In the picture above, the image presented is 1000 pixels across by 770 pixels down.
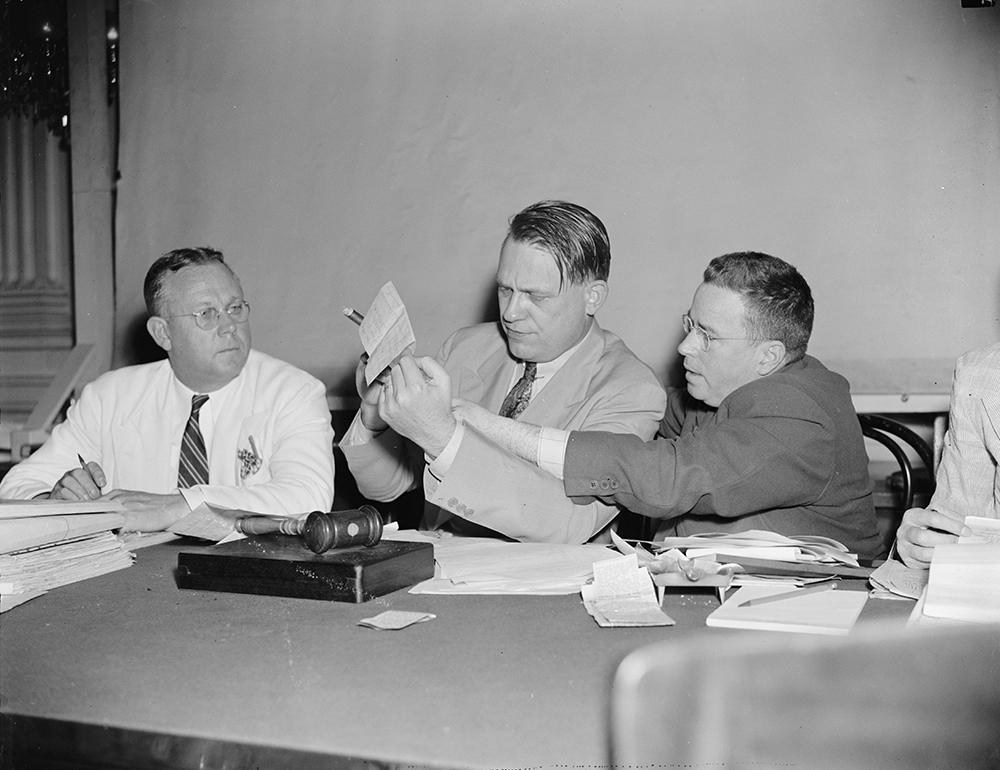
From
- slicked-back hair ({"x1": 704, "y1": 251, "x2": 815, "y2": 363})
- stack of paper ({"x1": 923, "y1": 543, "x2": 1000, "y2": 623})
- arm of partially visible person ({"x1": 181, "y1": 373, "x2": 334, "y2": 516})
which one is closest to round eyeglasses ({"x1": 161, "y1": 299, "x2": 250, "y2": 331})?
arm of partially visible person ({"x1": 181, "y1": 373, "x2": 334, "y2": 516})

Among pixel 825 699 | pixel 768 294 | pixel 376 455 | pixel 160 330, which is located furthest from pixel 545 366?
pixel 825 699

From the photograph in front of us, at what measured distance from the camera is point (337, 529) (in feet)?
5.33

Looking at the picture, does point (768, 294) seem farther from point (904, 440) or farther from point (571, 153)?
point (571, 153)

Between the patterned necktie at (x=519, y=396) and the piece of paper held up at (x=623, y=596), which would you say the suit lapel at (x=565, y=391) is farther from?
the piece of paper held up at (x=623, y=596)

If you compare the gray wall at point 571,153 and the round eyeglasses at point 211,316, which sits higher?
the gray wall at point 571,153

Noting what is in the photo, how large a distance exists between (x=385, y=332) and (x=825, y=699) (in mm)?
1310

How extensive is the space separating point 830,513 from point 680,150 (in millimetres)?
1575

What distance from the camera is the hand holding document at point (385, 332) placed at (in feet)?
5.88

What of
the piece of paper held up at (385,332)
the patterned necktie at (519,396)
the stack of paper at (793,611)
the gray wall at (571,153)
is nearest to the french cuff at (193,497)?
the piece of paper held up at (385,332)

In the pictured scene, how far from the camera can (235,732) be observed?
998 millimetres

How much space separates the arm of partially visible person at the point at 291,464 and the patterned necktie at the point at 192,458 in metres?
0.17

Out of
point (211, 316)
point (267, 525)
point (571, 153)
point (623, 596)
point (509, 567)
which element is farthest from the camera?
point (571, 153)

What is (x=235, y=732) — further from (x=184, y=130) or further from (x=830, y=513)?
(x=184, y=130)

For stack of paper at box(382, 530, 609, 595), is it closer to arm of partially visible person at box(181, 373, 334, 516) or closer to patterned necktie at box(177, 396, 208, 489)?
arm of partially visible person at box(181, 373, 334, 516)
